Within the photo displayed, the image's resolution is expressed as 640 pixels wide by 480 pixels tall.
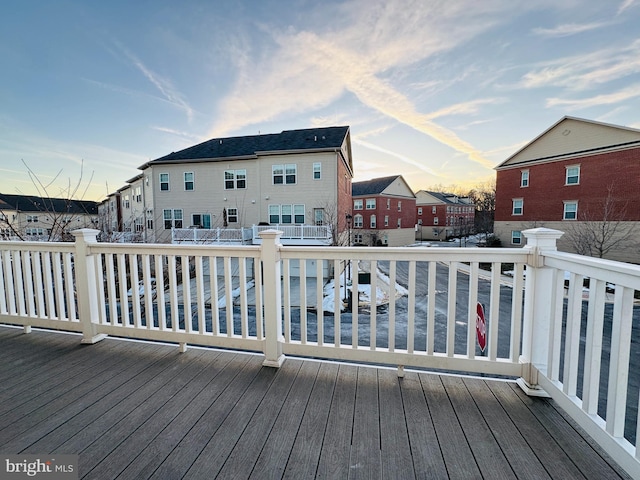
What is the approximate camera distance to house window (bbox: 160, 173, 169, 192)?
15.7 metres

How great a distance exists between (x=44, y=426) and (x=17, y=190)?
6.95 meters

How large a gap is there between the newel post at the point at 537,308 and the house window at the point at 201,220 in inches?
613

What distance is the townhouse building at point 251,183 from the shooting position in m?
14.0

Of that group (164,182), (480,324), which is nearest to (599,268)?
(480,324)

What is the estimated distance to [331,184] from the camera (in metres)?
13.9

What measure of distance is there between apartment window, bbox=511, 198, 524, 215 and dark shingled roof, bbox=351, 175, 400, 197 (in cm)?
1111

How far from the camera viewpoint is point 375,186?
27312mm

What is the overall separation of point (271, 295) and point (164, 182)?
16777mm

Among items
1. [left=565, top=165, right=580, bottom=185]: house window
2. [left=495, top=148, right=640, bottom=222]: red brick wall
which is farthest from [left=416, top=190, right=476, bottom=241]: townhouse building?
[left=565, top=165, right=580, bottom=185]: house window

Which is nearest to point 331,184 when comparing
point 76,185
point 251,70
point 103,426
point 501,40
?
point 251,70

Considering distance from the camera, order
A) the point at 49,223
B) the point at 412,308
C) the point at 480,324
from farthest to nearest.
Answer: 1. the point at 49,223
2. the point at 412,308
3. the point at 480,324

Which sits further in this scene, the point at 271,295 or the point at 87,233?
the point at 87,233

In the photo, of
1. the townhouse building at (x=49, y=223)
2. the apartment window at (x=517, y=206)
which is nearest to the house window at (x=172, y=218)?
the townhouse building at (x=49, y=223)

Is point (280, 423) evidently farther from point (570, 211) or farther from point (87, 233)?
point (570, 211)
